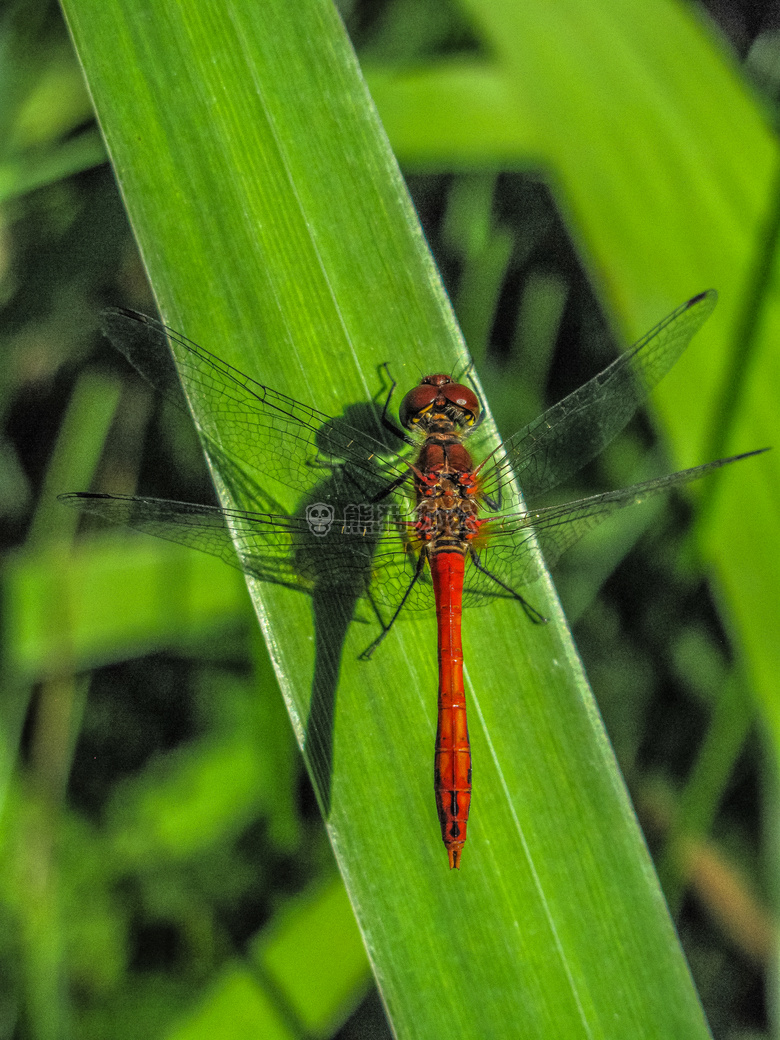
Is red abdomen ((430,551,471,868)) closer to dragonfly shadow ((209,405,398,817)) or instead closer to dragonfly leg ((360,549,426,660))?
dragonfly leg ((360,549,426,660))

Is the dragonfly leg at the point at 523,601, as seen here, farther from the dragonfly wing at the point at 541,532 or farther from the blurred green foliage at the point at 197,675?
the blurred green foliage at the point at 197,675

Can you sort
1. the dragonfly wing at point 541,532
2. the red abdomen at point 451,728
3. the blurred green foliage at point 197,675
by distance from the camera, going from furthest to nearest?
the blurred green foliage at point 197,675 → the dragonfly wing at point 541,532 → the red abdomen at point 451,728

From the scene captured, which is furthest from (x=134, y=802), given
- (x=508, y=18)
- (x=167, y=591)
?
(x=508, y=18)

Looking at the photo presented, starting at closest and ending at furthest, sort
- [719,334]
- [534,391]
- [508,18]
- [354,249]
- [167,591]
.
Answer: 1. [354,249]
2. [719,334]
3. [508,18]
4. [167,591]
5. [534,391]

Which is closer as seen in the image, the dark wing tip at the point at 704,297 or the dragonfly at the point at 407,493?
the dragonfly at the point at 407,493

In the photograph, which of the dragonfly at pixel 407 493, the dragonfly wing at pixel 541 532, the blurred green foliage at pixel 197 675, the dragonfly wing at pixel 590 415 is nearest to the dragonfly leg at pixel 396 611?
the dragonfly at pixel 407 493

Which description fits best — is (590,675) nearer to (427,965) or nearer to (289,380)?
(427,965)
